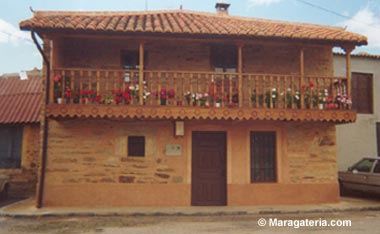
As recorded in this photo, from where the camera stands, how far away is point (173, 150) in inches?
421

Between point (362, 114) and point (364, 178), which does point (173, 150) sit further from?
point (362, 114)

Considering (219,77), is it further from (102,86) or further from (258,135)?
(102,86)

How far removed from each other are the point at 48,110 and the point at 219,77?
16.5 ft

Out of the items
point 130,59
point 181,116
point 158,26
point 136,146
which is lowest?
point 136,146

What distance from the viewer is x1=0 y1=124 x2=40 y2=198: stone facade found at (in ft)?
40.9

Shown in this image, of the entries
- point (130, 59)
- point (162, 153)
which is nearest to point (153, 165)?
point (162, 153)

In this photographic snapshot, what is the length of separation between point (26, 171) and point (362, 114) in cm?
1312

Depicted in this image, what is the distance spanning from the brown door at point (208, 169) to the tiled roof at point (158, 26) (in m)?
3.12

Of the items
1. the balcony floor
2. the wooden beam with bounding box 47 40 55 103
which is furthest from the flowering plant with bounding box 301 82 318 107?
the wooden beam with bounding box 47 40 55 103

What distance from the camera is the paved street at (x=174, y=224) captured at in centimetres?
763

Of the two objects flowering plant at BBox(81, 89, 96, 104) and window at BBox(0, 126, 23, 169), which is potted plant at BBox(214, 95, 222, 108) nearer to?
flowering plant at BBox(81, 89, 96, 104)
